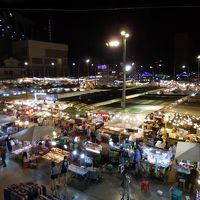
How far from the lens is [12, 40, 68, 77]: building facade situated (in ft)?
236

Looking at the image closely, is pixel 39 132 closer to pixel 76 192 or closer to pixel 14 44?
pixel 76 192

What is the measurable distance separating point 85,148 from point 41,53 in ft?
213

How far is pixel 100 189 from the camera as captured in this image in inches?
421

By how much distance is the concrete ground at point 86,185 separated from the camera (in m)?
10.2

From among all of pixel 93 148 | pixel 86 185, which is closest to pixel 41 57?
pixel 93 148

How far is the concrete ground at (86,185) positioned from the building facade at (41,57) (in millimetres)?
58026

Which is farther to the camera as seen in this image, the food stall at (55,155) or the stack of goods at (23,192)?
the food stall at (55,155)

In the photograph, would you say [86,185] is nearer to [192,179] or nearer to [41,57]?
[192,179]

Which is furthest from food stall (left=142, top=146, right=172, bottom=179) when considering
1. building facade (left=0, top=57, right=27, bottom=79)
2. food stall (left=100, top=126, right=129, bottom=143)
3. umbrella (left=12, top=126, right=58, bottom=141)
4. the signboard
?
building facade (left=0, top=57, right=27, bottom=79)

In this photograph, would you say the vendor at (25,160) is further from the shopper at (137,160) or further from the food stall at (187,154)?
the food stall at (187,154)

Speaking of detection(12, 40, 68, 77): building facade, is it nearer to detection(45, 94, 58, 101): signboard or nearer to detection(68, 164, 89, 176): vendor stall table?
detection(45, 94, 58, 101): signboard

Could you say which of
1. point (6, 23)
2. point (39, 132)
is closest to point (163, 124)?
point (39, 132)

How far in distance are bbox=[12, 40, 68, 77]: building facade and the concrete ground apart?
58026 millimetres

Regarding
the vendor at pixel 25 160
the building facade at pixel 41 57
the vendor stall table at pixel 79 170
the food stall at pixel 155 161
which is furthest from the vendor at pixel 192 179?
the building facade at pixel 41 57
